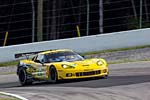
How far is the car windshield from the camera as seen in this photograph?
17009 mm

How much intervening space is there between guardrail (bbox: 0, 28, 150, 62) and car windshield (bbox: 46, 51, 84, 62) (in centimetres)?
946

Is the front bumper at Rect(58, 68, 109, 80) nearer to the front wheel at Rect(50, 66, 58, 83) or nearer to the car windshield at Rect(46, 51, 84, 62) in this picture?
the front wheel at Rect(50, 66, 58, 83)

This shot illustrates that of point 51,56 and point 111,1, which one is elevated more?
point 111,1

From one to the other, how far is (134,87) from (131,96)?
1.39 meters

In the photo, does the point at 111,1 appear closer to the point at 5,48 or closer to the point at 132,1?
the point at 132,1

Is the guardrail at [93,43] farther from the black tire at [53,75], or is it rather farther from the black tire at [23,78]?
the black tire at [53,75]

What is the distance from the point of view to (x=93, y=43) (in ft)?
88.4

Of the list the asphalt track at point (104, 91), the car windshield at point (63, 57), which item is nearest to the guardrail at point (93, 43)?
the car windshield at point (63, 57)

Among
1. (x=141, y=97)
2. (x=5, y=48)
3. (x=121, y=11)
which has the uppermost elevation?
(x=121, y=11)

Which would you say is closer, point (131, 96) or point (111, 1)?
point (131, 96)

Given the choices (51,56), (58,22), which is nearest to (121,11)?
(58,22)

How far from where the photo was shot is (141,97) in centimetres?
1170

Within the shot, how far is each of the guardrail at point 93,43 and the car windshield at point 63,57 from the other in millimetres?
9458

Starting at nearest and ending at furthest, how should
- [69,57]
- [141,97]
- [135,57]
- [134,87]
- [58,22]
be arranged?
[141,97], [134,87], [69,57], [135,57], [58,22]
